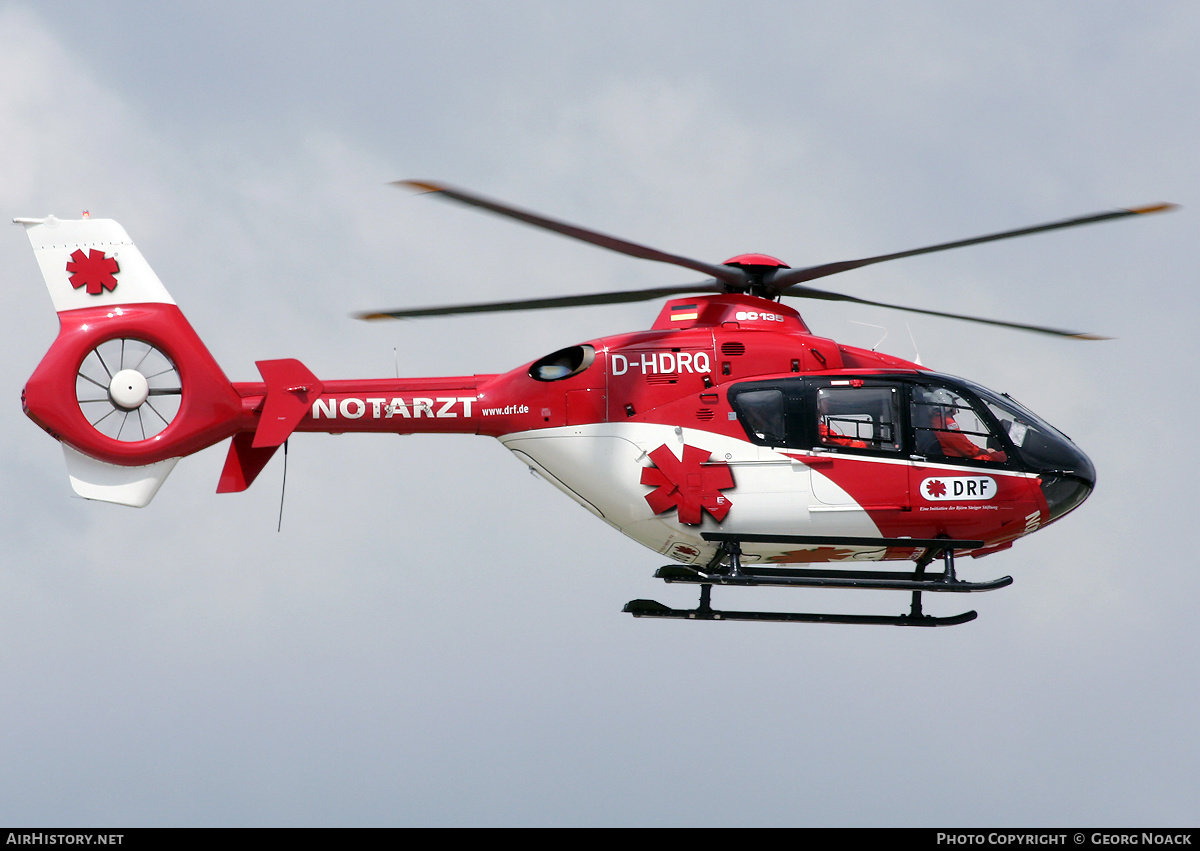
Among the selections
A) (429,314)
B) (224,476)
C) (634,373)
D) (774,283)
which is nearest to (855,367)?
(774,283)

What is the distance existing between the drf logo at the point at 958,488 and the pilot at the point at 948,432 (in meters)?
0.27

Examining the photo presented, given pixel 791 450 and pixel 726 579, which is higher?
pixel 791 450

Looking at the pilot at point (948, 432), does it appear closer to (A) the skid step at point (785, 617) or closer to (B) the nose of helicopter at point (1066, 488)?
(B) the nose of helicopter at point (1066, 488)

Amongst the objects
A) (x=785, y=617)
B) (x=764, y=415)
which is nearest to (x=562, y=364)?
(x=764, y=415)

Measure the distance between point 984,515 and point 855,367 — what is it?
2371 mm

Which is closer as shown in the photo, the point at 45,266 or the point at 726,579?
the point at 726,579

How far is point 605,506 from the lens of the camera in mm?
16703

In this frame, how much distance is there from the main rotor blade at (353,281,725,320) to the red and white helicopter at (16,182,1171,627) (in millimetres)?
30

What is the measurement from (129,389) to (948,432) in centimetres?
1001

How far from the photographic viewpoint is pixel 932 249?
16016 mm

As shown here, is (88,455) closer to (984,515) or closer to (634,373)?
(634,373)

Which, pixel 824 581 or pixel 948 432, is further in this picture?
pixel 948 432

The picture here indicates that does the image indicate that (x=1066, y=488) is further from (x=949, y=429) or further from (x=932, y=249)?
(x=932, y=249)
